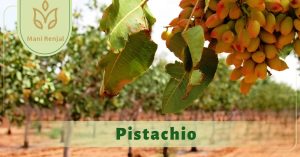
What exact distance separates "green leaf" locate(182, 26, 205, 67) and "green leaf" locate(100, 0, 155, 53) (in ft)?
0.27

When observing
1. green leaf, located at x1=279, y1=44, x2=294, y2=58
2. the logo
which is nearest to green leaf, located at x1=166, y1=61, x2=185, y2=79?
green leaf, located at x1=279, y1=44, x2=294, y2=58

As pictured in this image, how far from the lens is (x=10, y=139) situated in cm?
2062

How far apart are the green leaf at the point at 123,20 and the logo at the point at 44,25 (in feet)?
11.0

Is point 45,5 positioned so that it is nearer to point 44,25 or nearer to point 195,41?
point 44,25

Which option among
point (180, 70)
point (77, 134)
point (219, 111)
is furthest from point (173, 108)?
point (77, 134)

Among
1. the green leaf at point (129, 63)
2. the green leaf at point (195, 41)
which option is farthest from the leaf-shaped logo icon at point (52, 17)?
the green leaf at point (195, 41)

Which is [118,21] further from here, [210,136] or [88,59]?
[210,136]

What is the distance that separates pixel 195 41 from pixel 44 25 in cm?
433

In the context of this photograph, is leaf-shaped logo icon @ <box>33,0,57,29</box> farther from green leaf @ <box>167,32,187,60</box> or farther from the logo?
green leaf @ <box>167,32,187,60</box>

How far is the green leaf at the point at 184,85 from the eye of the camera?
57 cm

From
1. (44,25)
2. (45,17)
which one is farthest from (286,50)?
(44,25)

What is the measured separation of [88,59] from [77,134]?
1375 centimetres

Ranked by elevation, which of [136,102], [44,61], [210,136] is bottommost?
[210,136]

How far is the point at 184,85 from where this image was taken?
1.94 feet
